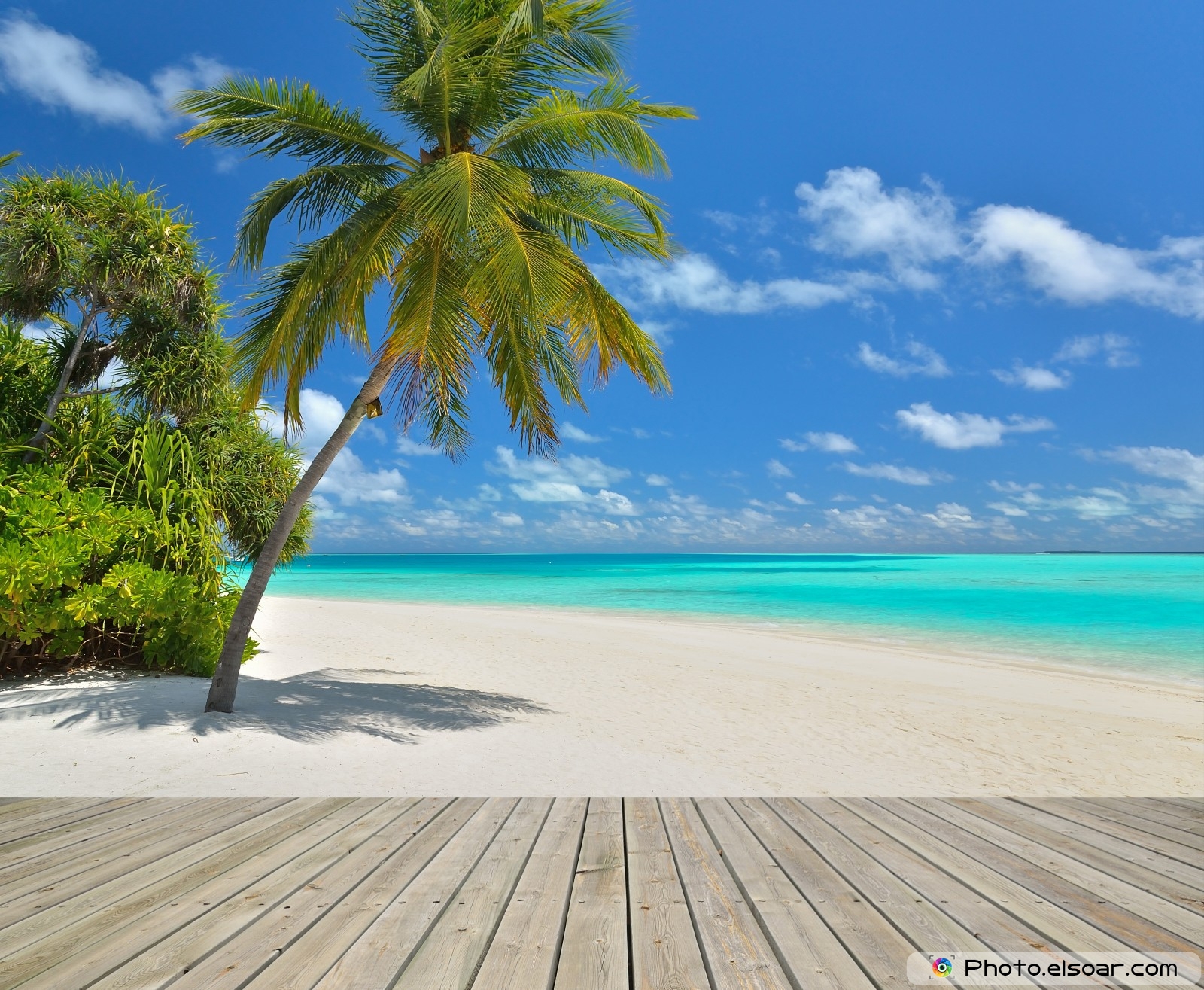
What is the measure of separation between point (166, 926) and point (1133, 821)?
14.6ft

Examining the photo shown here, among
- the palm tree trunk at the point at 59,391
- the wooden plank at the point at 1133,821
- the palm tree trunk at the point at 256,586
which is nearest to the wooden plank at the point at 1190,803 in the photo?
the wooden plank at the point at 1133,821

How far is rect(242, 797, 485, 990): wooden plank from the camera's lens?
89.6 inches

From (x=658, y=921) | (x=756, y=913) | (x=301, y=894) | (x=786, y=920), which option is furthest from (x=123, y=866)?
(x=786, y=920)

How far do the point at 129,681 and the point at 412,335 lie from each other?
17.0ft

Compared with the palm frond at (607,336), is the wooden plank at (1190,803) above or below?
below

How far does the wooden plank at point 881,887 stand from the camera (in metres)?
2.58

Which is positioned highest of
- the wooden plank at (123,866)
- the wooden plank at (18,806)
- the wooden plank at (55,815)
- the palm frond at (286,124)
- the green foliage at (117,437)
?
the palm frond at (286,124)

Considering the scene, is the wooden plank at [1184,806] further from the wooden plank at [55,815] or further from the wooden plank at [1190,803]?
the wooden plank at [55,815]

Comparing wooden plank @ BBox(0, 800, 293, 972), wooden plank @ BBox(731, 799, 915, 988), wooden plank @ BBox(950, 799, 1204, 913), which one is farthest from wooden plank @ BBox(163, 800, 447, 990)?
wooden plank @ BBox(950, 799, 1204, 913)

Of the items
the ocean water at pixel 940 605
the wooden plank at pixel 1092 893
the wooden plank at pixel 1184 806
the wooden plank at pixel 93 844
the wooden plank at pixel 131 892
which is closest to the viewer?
the wooden plank at pixel 131 892

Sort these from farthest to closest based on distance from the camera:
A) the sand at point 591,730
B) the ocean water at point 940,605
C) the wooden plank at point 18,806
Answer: the ocean water at point 940,605 → the sand at point 591,730 → the wooden plank at point 18,806

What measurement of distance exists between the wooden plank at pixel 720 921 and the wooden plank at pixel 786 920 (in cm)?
4

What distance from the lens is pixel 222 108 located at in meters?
7.36

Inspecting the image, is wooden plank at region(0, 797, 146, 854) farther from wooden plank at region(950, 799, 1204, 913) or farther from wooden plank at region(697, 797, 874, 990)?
wooden plank at region(950, 799, 1204, 913)
